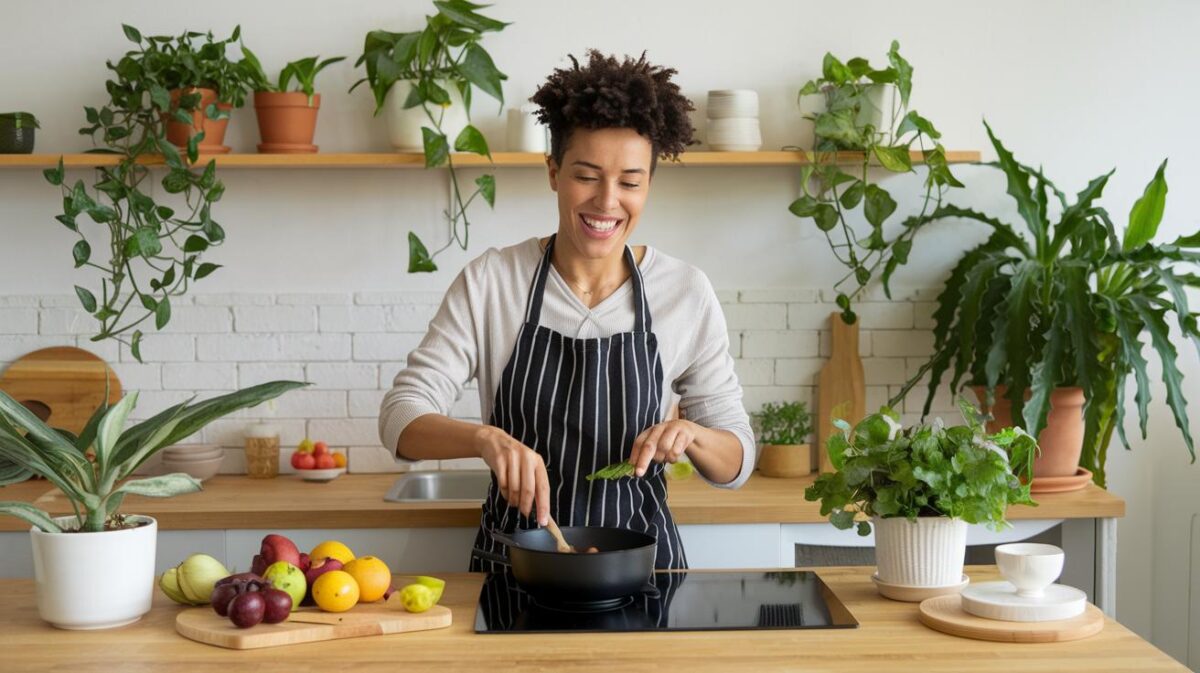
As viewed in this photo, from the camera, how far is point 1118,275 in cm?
366

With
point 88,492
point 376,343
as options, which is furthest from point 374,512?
point 88,492

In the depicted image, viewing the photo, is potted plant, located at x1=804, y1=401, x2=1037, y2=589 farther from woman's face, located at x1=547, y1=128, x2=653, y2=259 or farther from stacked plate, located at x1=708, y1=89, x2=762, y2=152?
stacked plate, located at x1=708, y1=89, x2=762, y2=152

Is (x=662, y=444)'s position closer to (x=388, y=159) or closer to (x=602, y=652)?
(x=602, y=652)

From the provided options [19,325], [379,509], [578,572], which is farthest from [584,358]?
[19,325]

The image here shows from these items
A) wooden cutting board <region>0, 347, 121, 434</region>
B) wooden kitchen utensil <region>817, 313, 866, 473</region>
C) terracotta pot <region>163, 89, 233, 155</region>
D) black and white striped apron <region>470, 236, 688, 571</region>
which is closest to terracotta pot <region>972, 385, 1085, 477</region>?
wooden kitchen utensil <region>817, 313, 866, 473</region>

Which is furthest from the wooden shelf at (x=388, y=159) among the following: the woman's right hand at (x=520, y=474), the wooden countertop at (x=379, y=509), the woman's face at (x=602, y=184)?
the woman's right hand at (x=520, y=474)

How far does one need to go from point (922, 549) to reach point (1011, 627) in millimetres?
228

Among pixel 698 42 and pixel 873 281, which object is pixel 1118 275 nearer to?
pixel 873 281

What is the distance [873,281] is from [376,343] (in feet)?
5.21

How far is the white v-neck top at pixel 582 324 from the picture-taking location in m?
2.69

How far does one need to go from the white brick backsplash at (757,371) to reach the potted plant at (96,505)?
2.26 meters

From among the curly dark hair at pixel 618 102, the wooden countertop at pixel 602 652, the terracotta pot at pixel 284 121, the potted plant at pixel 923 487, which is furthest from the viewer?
the terracotta pot at pixel 284 121

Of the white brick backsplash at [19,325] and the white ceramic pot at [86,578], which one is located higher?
the white brick backsplash at [19,325]

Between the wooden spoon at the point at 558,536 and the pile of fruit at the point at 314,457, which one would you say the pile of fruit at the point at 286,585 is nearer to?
the wooden spoon at the point at 558,536
